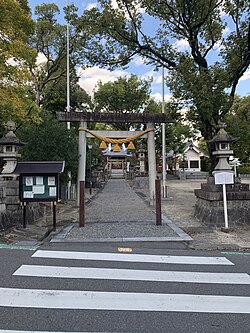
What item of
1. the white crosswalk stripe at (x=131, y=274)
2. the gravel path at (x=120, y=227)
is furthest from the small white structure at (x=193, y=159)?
the white crosswalk stripe at (x=131, y=274)

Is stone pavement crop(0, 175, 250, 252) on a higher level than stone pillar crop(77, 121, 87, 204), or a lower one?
lower

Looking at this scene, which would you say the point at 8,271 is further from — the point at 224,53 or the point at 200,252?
the point at 224,53

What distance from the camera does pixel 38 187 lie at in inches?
304

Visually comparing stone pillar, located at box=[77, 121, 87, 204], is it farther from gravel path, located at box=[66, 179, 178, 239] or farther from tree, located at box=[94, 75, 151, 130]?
tree, located at box=[94, 75, 151, 130]

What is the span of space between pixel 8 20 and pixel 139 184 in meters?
17.0

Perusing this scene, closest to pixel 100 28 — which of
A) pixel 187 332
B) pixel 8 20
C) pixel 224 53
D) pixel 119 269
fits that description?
pixel 8 20

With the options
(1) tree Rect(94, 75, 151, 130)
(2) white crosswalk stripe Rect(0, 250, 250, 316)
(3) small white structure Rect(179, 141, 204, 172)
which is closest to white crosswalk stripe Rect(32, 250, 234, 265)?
(2) white crosswalk stripe Rect(0, 250, 250, 316)

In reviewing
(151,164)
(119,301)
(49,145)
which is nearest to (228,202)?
(151,164)

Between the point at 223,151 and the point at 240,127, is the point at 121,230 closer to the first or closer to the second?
the point at 223,151

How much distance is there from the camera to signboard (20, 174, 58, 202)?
766 centimetres

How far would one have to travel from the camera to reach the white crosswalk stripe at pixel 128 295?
3314 mm

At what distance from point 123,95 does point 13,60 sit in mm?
17376

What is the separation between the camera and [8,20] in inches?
446

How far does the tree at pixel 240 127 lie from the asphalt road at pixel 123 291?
651 centimetres
